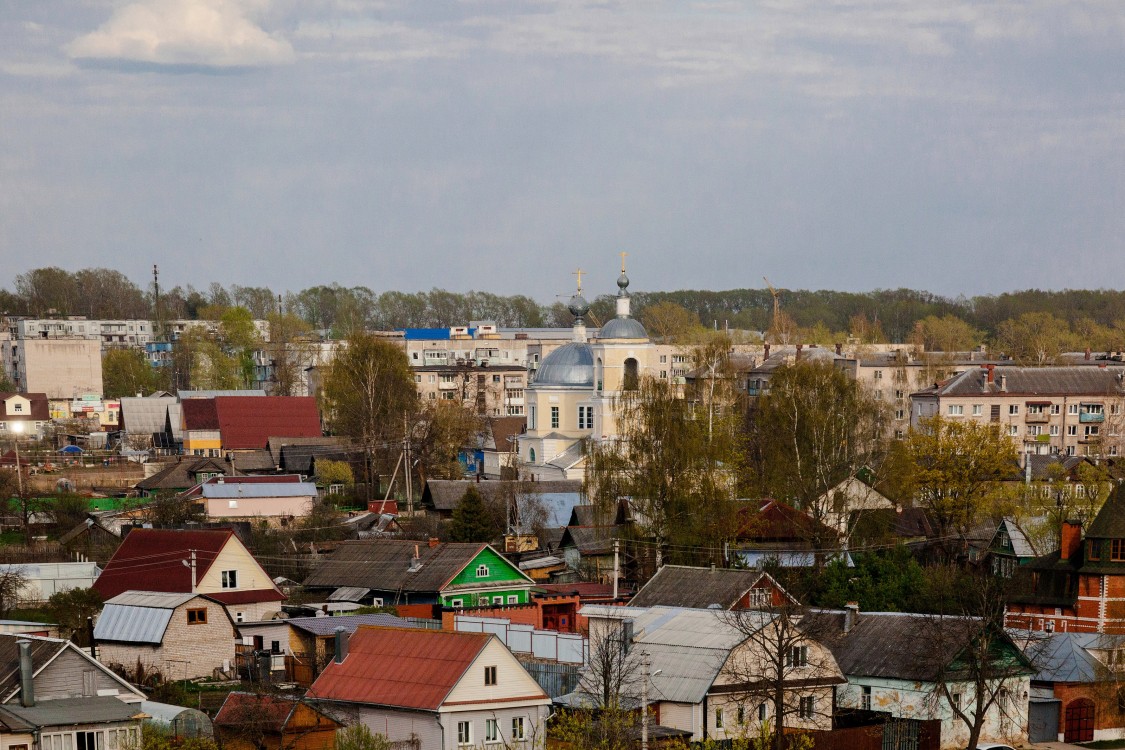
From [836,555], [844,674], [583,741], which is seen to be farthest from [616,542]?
[583,741]

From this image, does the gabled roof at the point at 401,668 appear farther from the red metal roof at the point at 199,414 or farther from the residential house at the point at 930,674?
the red metal roof at the point at 199,414

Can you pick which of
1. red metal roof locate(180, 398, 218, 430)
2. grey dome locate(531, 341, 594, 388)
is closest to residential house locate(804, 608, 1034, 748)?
grey dome locate(531, 341, 594, 388)

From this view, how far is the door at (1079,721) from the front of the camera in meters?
30.5

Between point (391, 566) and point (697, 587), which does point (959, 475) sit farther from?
point (391, 566)

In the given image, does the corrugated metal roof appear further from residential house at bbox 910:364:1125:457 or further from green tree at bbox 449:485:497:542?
residential house at bbox 910:364:1125:457

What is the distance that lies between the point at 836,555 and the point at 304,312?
421 feet

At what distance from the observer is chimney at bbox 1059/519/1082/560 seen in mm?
35250

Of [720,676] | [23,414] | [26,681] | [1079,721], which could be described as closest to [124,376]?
[23,414]

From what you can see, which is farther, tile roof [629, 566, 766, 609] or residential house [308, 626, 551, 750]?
tile roof [629, 566, 766, 609]

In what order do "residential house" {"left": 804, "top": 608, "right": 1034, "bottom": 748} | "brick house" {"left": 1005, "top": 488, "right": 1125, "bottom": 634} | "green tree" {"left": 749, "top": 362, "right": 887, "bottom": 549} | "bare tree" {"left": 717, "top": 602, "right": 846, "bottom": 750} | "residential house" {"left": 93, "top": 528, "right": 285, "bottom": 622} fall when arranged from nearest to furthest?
1. "bare tree" {"left": 717, "top": 602, "right": 846, "bottom": 750}
2. "residential house" {"left": 804, "top": 608, "right": 1034, "bottom": 748}
3. "brick house" {"left": 1005, "top": 488, "right": 1125, "bottom": 634}
4. "residential house" {"left": 93, "top": 528, "right": 285, "bottom": 622}
5. "green tree" {"left": 749, "top": 362, "right": 887, "bottom": 549}

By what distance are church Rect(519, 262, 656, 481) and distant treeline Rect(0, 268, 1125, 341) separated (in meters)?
70.9

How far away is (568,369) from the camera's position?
2493 inches

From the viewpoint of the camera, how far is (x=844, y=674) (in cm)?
Answer: 2992

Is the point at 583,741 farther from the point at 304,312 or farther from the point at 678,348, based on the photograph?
the point at 304,312
